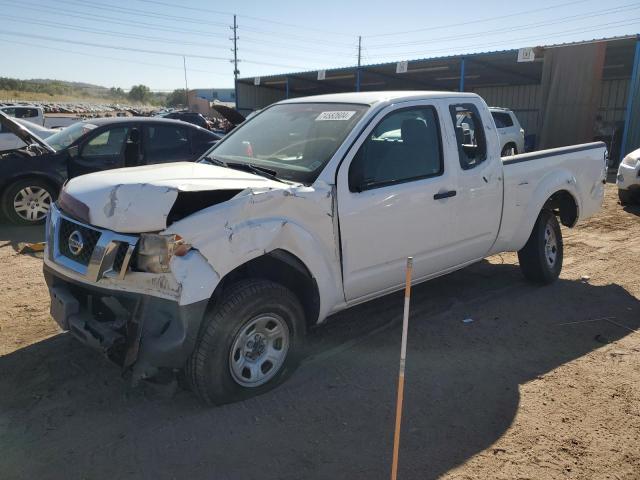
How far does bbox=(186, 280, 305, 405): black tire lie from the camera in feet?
10.1

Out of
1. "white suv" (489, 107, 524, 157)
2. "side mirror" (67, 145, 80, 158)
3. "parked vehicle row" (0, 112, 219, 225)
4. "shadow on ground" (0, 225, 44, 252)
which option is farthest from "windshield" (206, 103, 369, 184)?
"white suv" (489, 107, 524, 157)

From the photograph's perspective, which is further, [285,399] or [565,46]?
[565,46]

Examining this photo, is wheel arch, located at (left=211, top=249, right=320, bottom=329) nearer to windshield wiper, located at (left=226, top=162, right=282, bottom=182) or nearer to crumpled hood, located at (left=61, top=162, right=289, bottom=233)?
crumpled hood, located at (left=61, top=162, right=289, bottom=233)

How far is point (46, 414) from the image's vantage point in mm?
3207

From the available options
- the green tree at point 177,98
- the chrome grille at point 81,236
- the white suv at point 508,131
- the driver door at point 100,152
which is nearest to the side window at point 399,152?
the chrome grille at point 81,236

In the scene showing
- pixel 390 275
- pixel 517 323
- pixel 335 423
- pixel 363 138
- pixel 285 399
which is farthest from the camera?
pixel 517 323

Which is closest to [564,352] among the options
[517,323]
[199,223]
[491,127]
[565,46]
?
[517,323]

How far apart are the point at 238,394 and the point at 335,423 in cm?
64

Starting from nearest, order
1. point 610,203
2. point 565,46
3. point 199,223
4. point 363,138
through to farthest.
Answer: point 199,223
point 363,138
point 610,203
point 565,46

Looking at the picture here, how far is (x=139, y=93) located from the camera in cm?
10575

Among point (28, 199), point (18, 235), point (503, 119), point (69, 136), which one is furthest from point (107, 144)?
point (503, 119)

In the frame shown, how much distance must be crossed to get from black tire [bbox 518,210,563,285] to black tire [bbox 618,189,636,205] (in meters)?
5.19

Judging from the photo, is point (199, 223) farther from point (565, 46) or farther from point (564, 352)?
point (565, 46)

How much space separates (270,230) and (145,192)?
76cm
